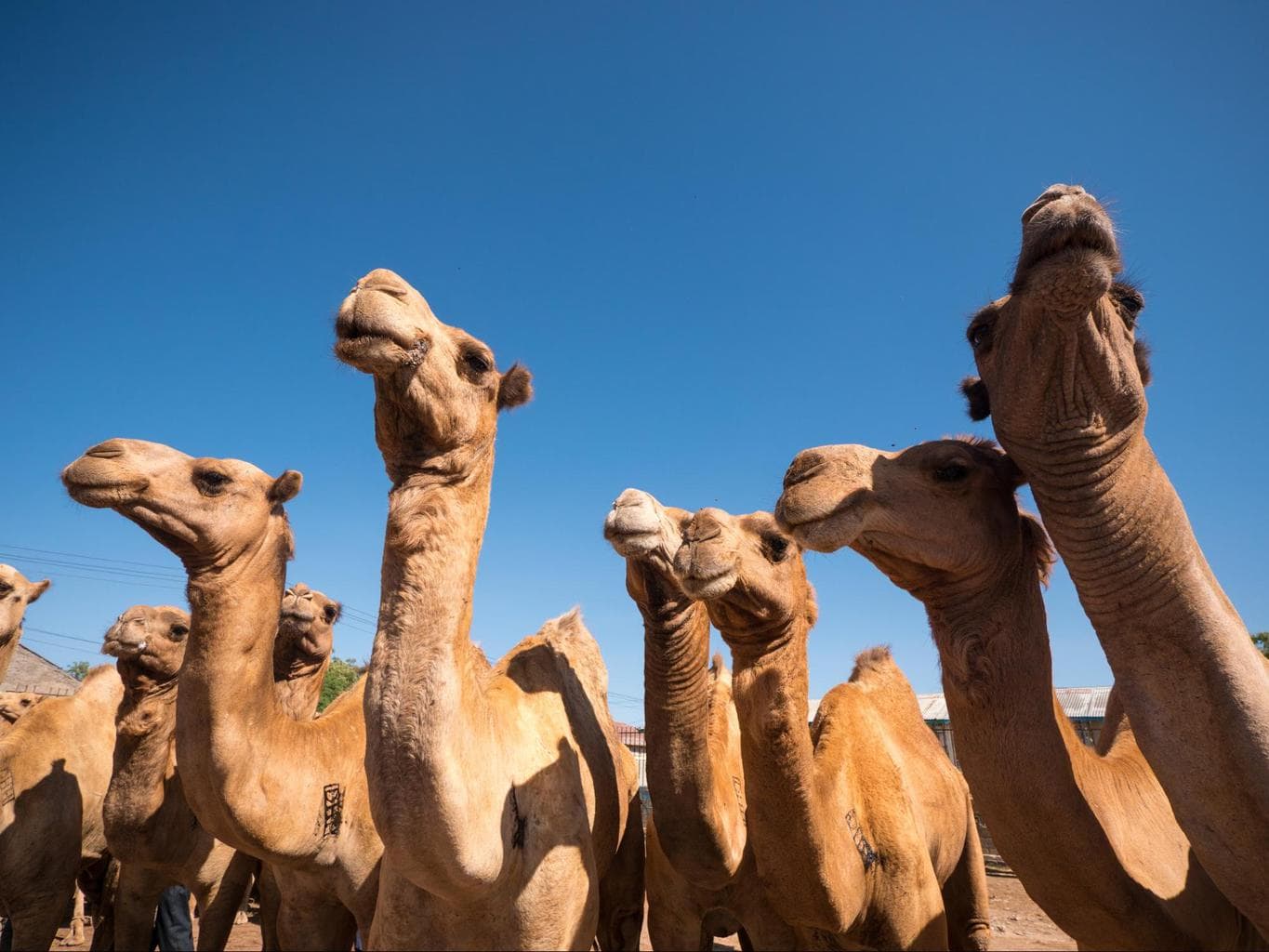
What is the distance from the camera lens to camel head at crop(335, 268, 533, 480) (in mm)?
3344

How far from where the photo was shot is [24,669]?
23.2 meters

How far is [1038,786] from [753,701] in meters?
1.33

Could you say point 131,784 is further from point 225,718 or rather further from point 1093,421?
point 1093,421

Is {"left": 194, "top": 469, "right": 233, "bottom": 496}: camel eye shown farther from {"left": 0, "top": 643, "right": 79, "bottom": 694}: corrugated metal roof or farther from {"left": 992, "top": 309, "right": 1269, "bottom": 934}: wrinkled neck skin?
{"left": 0, "top": 643, "right": 79, "bottom": 694}: corrugated metal roof

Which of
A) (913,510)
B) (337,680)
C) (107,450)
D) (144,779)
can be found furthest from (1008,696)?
(337,680)

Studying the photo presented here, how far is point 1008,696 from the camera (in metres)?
3.18

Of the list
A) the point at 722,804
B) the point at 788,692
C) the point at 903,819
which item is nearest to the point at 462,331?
the point at 788,692

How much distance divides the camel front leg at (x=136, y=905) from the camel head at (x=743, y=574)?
5.82 meters

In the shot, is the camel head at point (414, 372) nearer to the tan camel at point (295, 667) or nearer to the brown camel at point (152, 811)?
the tan camel at point (295, 667)

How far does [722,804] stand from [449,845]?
198cm

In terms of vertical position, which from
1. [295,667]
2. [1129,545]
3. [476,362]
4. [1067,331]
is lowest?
[1129,545]

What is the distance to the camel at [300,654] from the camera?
6.40 m

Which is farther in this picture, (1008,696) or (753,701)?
(753,701)

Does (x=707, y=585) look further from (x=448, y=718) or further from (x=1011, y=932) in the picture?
(x=1011, y=932)
